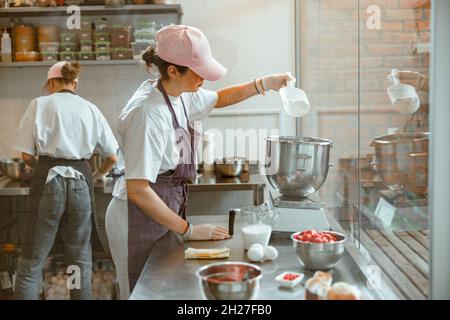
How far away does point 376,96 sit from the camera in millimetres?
1698

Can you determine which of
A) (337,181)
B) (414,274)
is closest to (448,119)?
(414,274)

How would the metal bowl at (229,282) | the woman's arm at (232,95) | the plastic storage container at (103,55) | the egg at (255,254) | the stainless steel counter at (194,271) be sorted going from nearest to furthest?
the metal bowl at (229,282) → the stainless steel counter at (194,271) → the egg at (255,254) → the plastic storage container at (103,55) → the woman's arm at (232,95)

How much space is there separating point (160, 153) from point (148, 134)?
2.5 inches

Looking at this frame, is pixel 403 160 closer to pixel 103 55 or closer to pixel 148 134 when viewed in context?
pixel 148 134

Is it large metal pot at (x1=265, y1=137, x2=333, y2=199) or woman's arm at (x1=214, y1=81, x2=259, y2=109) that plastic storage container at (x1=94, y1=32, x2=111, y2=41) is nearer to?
woman's arm at (x1=214, y1=81, x2=259, y2=109)

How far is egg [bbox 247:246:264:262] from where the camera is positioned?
1.55m

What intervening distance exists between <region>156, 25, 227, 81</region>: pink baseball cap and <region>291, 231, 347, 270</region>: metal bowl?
23.0 inches

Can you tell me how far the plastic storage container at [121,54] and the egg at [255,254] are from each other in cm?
76

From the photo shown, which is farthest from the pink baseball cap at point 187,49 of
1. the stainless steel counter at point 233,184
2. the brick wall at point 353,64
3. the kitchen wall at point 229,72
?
the stainless steel counter at point 233,184

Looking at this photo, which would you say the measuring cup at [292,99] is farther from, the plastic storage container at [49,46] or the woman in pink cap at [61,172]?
the plastic storage container at [49,46]

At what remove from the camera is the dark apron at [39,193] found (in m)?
1.84

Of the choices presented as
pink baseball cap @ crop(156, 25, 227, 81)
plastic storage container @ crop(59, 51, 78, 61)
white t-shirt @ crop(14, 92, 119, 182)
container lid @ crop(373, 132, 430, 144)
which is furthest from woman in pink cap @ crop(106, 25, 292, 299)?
container lid @ crop(373, 132, 430, 144)

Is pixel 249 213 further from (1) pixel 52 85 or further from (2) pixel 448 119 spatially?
(1) pixel 52 85

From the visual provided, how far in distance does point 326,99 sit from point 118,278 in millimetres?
1023
